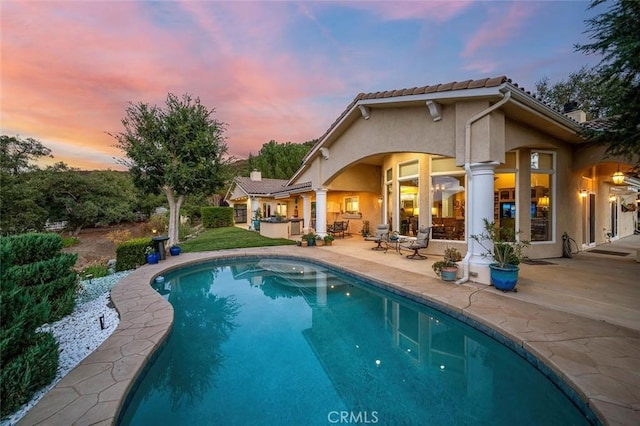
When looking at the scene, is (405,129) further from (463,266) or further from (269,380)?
(269,380)

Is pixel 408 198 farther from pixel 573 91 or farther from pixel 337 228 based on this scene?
pixel 573 91

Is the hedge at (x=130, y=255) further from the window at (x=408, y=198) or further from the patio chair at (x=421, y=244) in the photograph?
the window at (x=408, y=198)

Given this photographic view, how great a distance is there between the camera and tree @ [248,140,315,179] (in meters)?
33.6

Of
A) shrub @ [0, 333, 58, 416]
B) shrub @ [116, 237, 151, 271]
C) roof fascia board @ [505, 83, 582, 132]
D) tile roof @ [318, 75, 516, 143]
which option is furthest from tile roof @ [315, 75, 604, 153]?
shrub @ [116, 237, 151, 271]

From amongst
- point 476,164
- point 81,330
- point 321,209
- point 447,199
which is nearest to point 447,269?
point 476,164

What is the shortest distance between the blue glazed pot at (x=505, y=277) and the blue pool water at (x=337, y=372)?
5.51 ft

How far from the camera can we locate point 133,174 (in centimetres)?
1252

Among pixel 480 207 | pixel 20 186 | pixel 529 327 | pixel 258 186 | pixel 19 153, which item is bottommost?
pixel 529 327

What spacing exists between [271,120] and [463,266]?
670 inches

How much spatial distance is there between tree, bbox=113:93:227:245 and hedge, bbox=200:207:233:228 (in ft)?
36.5

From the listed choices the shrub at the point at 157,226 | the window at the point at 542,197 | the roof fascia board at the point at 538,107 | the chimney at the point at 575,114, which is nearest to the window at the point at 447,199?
the window at the point at 542,197

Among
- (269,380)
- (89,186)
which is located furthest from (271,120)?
(269,380)

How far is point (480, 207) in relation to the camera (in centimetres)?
641

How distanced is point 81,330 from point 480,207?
28.8 feet
